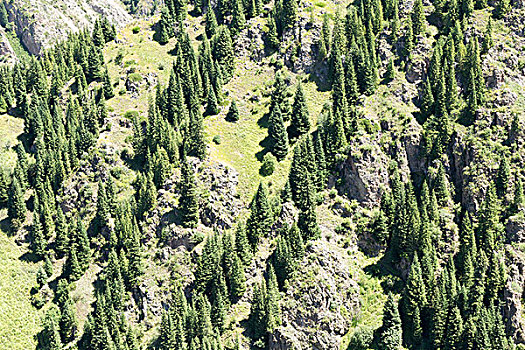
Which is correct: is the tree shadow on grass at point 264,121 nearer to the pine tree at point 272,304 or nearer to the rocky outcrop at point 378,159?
the rocky outcrop at point 378,159

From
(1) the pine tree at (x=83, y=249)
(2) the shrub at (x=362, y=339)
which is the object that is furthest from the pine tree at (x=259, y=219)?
(1) the pine tree at (x=83, y=249)

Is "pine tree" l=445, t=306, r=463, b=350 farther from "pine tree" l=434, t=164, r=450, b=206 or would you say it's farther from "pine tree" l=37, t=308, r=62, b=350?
"pine tree" l=37, t=308, r=62, b=350

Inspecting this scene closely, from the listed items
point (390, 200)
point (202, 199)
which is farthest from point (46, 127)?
point (390, 200)

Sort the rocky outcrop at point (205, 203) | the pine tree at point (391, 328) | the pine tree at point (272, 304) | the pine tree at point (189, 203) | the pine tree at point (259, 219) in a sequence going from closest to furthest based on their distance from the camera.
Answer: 1. the pine tree at point (391, 328)
2. the pine tree at point (272, 304)
3. the pine tree at point (259, 219)
4. the pine tree at point (189, 203)
5. the rocky outcrop at point (205, 203)

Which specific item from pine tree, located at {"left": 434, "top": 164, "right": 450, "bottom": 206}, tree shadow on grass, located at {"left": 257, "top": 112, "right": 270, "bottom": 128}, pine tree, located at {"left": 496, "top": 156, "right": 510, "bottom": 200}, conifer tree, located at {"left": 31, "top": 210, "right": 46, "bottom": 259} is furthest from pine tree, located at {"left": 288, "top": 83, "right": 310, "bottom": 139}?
conifer tree, located at {"left": 31, "top": 210, "right": 46, "bottom": 259}

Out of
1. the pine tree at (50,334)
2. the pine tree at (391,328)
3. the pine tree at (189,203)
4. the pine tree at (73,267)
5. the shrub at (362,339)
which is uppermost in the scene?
the pine tree at (189,203)

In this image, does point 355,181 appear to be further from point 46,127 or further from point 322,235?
point 46,127

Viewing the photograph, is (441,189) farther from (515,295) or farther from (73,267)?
(73,267)
